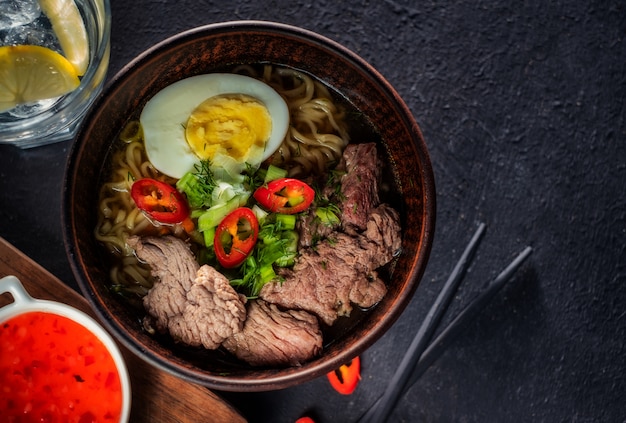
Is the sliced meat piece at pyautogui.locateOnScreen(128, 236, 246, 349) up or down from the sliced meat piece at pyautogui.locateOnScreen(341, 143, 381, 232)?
down

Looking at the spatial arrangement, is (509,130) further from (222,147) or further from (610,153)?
(222,147)

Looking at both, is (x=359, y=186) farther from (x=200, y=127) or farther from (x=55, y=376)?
(x=55, y=376)

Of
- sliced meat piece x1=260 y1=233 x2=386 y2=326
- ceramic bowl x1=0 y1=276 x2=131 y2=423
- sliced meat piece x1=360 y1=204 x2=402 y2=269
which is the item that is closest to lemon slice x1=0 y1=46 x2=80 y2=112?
ceramic bowl x1=0 y1=276 x2=131 y2=423

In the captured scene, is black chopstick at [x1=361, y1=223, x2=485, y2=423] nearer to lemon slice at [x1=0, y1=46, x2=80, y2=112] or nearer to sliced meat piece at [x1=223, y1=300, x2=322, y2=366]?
sliced meat piece at [x1=223, y1=300, x2=322, y2=366]

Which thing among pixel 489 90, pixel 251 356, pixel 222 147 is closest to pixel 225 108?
pixel 222 147

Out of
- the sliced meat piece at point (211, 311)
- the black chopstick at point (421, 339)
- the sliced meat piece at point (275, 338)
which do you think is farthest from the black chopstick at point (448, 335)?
the sliced meat piece at point (211, 311)

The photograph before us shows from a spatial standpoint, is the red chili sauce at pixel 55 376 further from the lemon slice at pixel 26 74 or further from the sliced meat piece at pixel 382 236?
the sliced meat piece at pixel 382 236
